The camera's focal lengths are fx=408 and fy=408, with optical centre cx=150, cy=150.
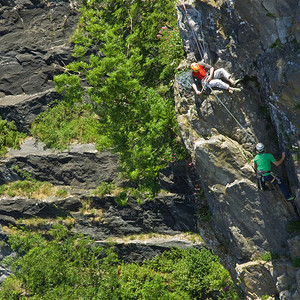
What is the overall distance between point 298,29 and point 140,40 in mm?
9391

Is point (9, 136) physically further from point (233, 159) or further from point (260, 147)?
point (260, 147)

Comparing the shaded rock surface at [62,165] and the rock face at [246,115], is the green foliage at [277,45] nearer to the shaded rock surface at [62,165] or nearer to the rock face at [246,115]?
the rock face at [246,115]

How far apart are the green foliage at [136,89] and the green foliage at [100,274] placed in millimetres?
4532

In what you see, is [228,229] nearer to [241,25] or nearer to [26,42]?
[241,25]

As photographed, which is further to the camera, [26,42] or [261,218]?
[26,42]

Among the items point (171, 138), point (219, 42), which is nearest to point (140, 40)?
point (171, 138)

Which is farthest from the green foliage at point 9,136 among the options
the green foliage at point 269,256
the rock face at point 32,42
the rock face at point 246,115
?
the green foliage at point 269,256

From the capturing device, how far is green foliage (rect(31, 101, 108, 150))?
68.9ft

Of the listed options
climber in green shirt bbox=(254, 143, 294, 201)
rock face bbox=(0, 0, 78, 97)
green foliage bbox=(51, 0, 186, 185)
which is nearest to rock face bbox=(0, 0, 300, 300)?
climber in green shirt bbox=(254, 143, 294, 201)

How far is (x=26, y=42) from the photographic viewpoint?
22750 mm

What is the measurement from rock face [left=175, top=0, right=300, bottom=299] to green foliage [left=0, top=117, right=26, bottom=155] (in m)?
11.9

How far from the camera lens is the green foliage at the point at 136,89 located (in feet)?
50.2

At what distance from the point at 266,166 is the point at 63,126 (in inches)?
530

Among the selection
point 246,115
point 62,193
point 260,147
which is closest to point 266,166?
point 260,147
